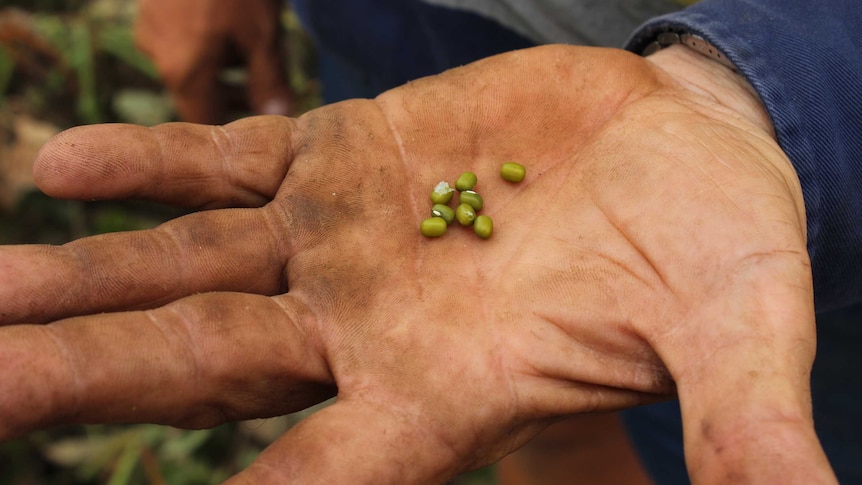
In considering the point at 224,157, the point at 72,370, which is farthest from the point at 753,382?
the point at 224,157

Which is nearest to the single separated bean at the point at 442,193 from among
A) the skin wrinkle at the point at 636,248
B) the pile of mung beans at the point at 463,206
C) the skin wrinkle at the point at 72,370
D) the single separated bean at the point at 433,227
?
the pile of mung beans at the point at 463,206

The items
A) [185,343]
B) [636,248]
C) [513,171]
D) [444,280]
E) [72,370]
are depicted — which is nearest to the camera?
[72,370]

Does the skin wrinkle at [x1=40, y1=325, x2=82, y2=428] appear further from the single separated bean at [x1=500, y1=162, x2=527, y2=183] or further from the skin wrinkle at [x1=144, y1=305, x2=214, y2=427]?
the single separated bean at [x1=500, y1=162, x2=527, y2=183]

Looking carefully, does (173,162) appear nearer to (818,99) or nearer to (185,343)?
(185,343)

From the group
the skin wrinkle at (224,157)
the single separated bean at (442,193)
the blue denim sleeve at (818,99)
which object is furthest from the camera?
the single separated bean at (442,193)

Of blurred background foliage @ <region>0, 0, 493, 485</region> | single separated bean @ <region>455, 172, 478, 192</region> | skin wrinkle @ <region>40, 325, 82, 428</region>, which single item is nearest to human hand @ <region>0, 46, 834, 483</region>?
skin wrinkle @ <region>40, 325, 82, 428</region>

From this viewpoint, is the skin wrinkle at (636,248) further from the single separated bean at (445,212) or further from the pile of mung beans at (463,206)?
the single separated bean at (445,212)

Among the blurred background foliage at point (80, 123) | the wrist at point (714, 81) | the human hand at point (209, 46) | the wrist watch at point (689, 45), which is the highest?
the wrist watch at point (689, 45)
